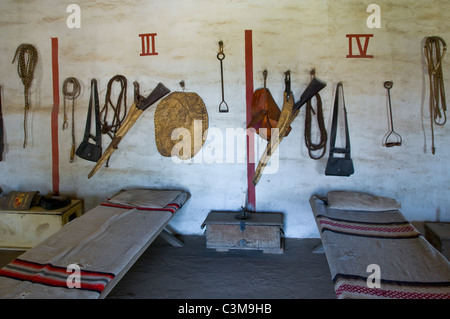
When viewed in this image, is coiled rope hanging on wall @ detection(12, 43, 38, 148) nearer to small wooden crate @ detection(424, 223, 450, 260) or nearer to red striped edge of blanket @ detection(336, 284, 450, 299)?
red striped edge of blanket @ detection(336, 284, 450, 299)

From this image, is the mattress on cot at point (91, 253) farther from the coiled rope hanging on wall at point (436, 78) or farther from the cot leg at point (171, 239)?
the coiled rope hanging on wall at point (436, 78)

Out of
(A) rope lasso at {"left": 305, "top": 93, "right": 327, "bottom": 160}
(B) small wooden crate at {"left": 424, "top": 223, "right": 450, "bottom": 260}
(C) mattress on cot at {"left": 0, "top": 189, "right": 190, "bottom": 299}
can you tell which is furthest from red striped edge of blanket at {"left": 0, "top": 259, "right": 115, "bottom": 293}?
(B) small wooden crate at {"left": 424, "top": 223, "right": 450, "bottom": 260}

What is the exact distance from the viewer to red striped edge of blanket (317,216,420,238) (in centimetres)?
255

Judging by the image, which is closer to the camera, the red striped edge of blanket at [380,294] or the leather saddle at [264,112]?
the red striped edge of blanket at [380,294]

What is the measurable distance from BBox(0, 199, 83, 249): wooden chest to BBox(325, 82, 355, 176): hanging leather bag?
107 inches

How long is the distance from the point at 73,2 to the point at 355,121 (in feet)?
10.7

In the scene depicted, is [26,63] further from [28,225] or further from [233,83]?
[233,83]

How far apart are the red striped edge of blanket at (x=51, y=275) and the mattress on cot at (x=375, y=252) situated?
4.28ft

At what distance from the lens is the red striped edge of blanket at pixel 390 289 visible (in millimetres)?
1773

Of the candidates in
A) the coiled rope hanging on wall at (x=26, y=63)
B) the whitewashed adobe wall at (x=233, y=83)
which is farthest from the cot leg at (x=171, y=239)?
the coiled rope hanging on wall at (x=26, y=63)

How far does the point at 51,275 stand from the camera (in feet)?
6.35

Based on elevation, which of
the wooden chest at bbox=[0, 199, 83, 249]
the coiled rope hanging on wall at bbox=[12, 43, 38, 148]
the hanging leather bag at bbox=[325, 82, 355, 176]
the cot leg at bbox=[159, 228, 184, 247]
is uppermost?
the coiled rope hanging on wall at bbox=[12, 43, 38, 148]

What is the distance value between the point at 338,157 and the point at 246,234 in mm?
1214

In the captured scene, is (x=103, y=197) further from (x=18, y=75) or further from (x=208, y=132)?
(x=18, y=75)
